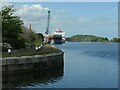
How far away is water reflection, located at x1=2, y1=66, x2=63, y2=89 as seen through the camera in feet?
99.0

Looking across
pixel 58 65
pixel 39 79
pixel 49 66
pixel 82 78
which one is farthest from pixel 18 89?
pixel 58 65

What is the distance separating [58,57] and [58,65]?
106 cm

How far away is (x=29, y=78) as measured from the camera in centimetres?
3347

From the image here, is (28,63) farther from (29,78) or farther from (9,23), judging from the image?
(9,23)

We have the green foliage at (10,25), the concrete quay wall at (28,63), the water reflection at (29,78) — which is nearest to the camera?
the water reflection at (29,78)

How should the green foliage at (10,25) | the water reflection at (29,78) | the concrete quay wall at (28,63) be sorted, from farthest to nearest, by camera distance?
1. the green foliage at (10,25)
2. the concrete quay wall at (28,63)
3. the water reflection at (29,78)

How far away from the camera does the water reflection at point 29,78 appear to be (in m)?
30.2

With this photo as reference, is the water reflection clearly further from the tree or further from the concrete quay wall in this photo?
the tree

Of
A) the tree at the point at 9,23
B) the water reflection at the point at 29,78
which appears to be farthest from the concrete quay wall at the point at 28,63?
the tree at the point at 9,23

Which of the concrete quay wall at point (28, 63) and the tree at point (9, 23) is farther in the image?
the tree at point (9, 23)

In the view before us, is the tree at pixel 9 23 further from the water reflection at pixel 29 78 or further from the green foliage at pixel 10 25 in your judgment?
the water reflection at pixel 29 78

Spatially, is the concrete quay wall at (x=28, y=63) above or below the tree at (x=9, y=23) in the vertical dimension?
below

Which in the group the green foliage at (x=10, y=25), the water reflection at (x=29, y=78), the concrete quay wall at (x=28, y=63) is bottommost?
the water reflection at (x=29, y=78)

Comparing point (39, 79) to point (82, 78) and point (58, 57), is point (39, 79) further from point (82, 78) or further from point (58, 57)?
point (58, 57)
